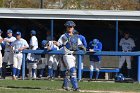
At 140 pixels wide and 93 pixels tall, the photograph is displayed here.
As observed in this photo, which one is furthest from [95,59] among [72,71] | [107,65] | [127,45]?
[72,71]

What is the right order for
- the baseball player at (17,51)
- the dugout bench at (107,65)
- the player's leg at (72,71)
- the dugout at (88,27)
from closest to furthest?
the player's leg at (72,71)
the baseball player at (17,51)
the dugout bench at (107,65)
the dugout at (88,27)

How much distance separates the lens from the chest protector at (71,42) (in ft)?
48.8

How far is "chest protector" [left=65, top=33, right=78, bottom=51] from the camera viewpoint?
1488cm

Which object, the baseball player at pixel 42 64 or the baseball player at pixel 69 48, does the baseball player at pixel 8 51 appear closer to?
the baseball player at pixel 42 64

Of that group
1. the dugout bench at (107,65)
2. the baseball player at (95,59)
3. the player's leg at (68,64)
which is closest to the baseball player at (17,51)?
the baseball player at (95,59)

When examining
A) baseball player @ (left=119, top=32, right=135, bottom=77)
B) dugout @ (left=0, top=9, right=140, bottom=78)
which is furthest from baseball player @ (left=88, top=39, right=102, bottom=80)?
dugout @ (left=0, top=9, right=140, bottom=78)

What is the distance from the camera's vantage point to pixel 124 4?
168 feet

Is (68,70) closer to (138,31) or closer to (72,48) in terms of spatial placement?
(72,48)

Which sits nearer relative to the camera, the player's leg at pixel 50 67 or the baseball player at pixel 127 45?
the player's leg at pixel 50 67

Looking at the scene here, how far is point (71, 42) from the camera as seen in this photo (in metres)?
14.9

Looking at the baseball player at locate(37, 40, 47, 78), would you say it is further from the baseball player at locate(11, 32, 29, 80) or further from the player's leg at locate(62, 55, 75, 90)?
the player's leg at locate(62, 55, 75, 90)

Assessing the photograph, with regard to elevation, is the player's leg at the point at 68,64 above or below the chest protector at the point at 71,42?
below

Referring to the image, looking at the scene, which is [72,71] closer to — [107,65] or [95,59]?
[95,59]

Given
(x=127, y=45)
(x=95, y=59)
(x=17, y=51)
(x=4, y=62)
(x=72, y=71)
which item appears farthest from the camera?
(x=127, y=45)
